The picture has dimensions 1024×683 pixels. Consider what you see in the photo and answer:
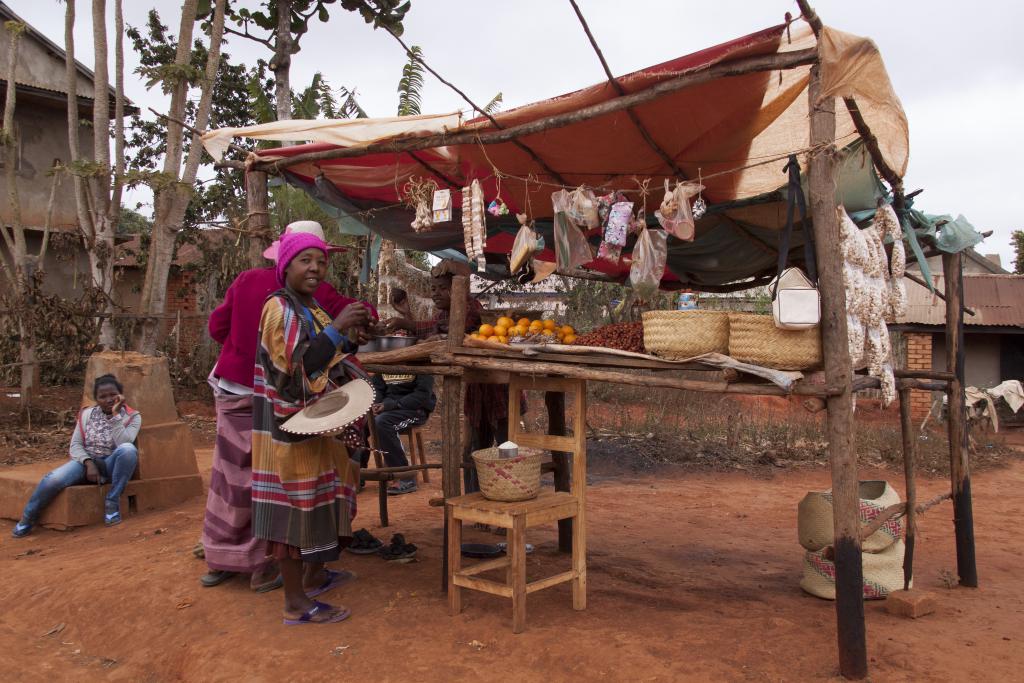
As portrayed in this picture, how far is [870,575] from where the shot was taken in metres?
4.50

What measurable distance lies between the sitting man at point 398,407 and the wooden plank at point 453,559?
2423 millimetres

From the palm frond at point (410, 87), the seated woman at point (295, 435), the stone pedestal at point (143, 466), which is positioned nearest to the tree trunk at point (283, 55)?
the palm frond at point (410, 87)

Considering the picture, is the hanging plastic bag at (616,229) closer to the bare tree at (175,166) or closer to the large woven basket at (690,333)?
the large woven basket at (690,333)

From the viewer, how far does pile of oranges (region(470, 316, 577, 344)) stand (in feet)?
14.3

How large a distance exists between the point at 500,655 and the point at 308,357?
1657 millimetres

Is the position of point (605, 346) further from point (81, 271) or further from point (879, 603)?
point (81, 271)

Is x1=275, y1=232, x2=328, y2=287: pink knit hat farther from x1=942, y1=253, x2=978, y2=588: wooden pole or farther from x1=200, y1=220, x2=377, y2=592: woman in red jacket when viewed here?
x1=942, y1=253, x2=978, y2=588: wooden pole

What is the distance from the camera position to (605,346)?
4027 millimetres

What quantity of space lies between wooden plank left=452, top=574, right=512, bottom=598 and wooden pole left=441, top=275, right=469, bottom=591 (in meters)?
0.29

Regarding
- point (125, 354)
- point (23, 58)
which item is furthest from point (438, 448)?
point (23, 58)

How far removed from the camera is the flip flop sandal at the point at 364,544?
5262mm

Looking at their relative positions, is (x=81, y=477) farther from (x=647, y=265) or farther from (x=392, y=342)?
(x=647, y=265)

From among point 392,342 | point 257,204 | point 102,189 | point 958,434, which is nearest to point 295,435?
point 392,342

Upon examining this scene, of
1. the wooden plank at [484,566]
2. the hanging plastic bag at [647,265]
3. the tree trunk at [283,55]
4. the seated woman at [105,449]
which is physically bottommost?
the wooden plank at [484,566]
